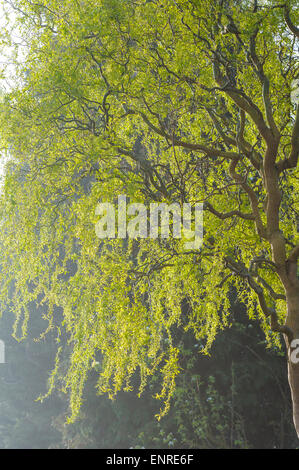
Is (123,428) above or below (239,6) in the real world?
below

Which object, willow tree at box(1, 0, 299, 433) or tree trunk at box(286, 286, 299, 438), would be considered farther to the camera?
tree trunk at box(286, 286, 299, 438)

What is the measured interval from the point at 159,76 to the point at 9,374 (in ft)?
37.3

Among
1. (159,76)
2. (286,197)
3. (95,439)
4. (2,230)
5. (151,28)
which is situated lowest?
(95,439)

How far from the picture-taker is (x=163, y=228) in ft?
10.9

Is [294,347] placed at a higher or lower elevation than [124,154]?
lower

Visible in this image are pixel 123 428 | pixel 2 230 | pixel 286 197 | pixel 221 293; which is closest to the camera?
pixel 2 230

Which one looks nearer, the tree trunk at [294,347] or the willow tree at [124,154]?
the willow tree at [124,154]

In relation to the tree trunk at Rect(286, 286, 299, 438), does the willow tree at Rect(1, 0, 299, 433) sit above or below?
above

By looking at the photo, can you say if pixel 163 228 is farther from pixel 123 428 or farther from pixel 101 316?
pixel 123 428

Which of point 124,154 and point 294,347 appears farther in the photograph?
point 124,154

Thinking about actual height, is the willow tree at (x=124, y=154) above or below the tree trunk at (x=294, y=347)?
above

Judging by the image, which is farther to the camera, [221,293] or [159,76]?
[221,293]
